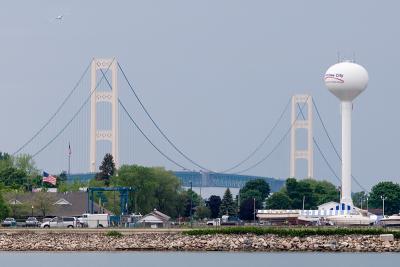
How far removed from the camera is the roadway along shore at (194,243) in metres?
58.0

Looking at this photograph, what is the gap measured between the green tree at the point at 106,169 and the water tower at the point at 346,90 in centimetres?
1677

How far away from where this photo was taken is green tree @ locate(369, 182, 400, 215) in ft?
393

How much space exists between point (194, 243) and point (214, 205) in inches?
2051

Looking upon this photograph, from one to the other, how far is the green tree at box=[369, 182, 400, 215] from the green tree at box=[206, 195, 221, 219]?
44.6 ft

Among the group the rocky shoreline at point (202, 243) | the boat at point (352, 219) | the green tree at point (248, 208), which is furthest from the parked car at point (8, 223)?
the green tree at point (248, 208)

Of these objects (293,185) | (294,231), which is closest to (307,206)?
(293,185)

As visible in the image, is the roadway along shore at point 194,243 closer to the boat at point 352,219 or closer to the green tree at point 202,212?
the boat at point 352,219

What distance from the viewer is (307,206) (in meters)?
117

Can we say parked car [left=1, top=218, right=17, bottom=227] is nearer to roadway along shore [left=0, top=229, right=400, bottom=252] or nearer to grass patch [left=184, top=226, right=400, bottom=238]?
roadway along shore [left=0, top=229, right=400, bottom=252]

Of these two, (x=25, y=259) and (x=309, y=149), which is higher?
(x=309, y=149)

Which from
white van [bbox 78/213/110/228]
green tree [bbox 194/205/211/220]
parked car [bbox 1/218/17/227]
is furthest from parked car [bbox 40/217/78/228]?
green tree [bbox 194/205/211/220]

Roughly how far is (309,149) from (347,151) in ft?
114

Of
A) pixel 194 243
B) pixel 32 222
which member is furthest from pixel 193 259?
pixel 32 222

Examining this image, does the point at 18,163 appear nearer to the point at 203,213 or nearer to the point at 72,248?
the point at 203,213
